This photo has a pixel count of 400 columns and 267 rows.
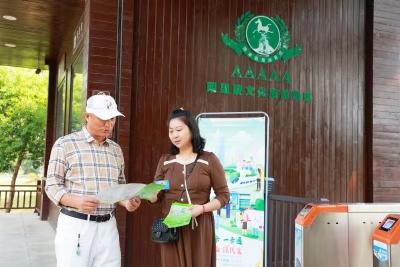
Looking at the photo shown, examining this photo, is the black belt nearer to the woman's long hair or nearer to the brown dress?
the brown dress

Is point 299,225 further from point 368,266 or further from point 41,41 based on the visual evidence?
point 41,41

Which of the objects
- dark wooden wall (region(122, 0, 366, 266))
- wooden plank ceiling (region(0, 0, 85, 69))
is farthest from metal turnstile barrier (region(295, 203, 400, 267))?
wooden plank ceiling (region(0, 0, 85, 69))

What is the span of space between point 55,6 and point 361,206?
4469 millimetres

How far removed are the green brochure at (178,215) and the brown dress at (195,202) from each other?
0.29 ft

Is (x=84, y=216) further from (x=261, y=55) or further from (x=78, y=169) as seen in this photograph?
(x=261, y=55)

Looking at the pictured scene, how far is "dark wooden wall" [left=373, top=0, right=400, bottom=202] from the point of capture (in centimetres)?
596

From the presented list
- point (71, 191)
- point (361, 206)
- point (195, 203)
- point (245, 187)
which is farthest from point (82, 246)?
point (245, 187)

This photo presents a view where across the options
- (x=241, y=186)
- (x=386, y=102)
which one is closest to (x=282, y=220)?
(x=241, y=186)

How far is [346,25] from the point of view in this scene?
19.4ft

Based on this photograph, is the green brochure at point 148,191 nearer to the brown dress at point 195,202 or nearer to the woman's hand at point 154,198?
the woman's hand at point 154,198

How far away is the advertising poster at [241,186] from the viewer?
14.0ft

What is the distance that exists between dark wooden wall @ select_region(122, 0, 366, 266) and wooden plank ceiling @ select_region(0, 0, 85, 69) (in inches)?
51.1

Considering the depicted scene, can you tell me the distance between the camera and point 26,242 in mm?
6598

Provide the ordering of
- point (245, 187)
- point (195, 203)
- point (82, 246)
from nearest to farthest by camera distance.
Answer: point (82, 246) < point (195, 203) < point (245, 187)
